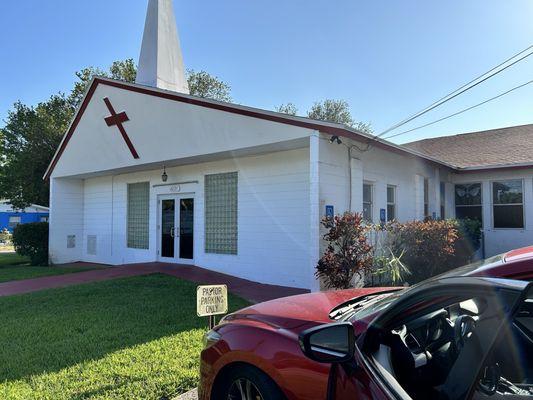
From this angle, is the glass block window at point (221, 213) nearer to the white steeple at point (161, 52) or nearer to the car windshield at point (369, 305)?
the white steeple at point (161, 52)

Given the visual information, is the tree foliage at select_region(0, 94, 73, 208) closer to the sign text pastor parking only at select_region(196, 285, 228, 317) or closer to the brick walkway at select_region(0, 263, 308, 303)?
the brick walkway at select_region(0, 263, 308, 303)

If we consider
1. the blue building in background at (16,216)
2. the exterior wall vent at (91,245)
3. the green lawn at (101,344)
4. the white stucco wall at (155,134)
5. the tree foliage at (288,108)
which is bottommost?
the green lawn at (101,344)

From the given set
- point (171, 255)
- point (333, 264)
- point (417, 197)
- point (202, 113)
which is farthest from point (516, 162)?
point (171, 255)

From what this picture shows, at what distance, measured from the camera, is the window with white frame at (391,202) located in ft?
39.8

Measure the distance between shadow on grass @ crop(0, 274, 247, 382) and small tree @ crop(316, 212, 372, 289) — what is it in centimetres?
172

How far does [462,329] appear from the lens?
2322mm

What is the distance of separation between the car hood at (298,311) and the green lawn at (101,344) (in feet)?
5.59

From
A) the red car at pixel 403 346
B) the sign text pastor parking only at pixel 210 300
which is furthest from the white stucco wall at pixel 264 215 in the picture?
the red car at pixel 403 346

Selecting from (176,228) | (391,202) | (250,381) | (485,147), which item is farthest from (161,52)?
(250,381)

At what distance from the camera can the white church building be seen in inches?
365

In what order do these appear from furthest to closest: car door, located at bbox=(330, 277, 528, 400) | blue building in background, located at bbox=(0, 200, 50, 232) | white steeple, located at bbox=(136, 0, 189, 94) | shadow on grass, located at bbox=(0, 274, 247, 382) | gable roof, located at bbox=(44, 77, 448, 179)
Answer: blue building in background, located at bbox=(0, 200, 50, 232) < white steeple, located at bbox=(136, 0, 189, 94) < gable roof, located at bbox=(44, 77, 448, 179) < shadow on grass, located at bbox=(0, 274, 247, 382) < car door, located at bbox=(330, 277, 528, 400)

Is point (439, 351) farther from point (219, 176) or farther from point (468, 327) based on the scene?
point (219, 176)

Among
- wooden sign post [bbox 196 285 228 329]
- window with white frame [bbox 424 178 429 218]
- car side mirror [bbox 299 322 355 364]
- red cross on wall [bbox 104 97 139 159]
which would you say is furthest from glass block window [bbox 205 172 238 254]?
car side mirror [bbox 299 322 355 364]

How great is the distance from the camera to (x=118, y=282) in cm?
1002
